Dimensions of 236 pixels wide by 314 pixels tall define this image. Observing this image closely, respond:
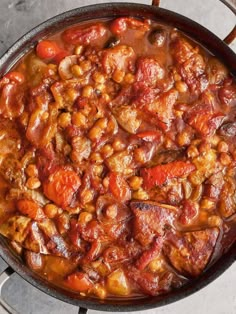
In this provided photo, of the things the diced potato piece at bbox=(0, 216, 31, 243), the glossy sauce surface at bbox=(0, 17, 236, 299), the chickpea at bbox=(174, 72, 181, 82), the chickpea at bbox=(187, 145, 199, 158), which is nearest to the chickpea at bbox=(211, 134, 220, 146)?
the glossy sauce surface at bbox=(0, 17, 236, 299)

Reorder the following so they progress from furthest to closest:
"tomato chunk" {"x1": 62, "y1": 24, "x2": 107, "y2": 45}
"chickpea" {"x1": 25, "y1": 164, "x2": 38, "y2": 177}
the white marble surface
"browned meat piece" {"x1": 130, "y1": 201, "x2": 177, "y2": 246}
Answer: the white marble surface → "tomato chunk" {"x1": 62, "y1": 24, "x2": 107, "y2": 45} → "chickpea" {"x1": 25, "y1": 164, "x2": 38, "y2": 177} → "browned meat piece" {"x1": 130, "y1": 201, "x2": 177, "y2": 246}

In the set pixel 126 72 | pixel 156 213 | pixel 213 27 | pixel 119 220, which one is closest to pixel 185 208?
pixel 156 213

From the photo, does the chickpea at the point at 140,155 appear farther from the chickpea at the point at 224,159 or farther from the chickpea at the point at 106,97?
the chickpea at the point at 224,159

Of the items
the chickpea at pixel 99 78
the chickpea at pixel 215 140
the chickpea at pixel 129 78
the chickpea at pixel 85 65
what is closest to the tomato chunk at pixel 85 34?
the chickpea at pixel 85 65

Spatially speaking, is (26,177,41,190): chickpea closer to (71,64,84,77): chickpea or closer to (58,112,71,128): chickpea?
(58,112,71,128): chickpea

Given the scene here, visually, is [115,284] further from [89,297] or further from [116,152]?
[116,152]

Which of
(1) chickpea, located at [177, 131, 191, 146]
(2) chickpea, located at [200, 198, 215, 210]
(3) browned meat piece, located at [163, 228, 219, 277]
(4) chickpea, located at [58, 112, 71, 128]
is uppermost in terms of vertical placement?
(4) chickpea, located at [58, 112, 71, 128]
